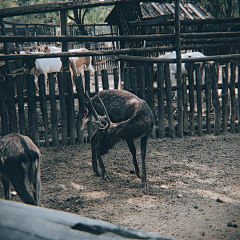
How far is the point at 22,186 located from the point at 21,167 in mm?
187

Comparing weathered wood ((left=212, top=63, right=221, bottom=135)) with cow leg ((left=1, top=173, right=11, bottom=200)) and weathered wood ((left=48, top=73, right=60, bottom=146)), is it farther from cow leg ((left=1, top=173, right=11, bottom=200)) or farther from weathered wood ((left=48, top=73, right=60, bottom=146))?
cow leg ((left=1, top=173, right=11, bottom=200))

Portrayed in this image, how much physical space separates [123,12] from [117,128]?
5634mm

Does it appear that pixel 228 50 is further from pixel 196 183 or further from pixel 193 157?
pixel 196 183

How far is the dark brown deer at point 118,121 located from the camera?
13.4 ft

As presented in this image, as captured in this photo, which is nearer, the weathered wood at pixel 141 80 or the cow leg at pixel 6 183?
the cow leg at pixel 6 183

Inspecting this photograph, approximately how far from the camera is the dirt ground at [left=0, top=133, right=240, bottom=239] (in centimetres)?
314

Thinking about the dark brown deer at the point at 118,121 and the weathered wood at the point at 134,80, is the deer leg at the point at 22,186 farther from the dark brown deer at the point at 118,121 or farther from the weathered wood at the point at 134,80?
the weathered wood at the point at 134,80

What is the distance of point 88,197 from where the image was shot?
12.5 ft

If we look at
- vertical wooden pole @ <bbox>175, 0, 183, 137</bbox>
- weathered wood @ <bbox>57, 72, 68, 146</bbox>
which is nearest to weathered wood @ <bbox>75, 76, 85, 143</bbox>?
weathered wood @ <bbox>57, 72, 68, 146</bbox>

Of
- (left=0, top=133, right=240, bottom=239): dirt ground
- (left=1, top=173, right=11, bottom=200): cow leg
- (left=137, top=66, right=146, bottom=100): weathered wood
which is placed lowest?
(left=0, top=133, right=240, bottom=239): dirt ground

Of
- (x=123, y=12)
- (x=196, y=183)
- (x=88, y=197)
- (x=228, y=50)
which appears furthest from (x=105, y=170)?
(x=228, y=50)

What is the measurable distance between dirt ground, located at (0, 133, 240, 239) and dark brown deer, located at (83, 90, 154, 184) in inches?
12.9

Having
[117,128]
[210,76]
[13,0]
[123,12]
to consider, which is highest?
[13,0]

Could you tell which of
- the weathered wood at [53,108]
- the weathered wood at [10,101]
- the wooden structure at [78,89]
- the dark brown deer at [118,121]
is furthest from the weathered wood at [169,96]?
the weathered wood at [10,101]
